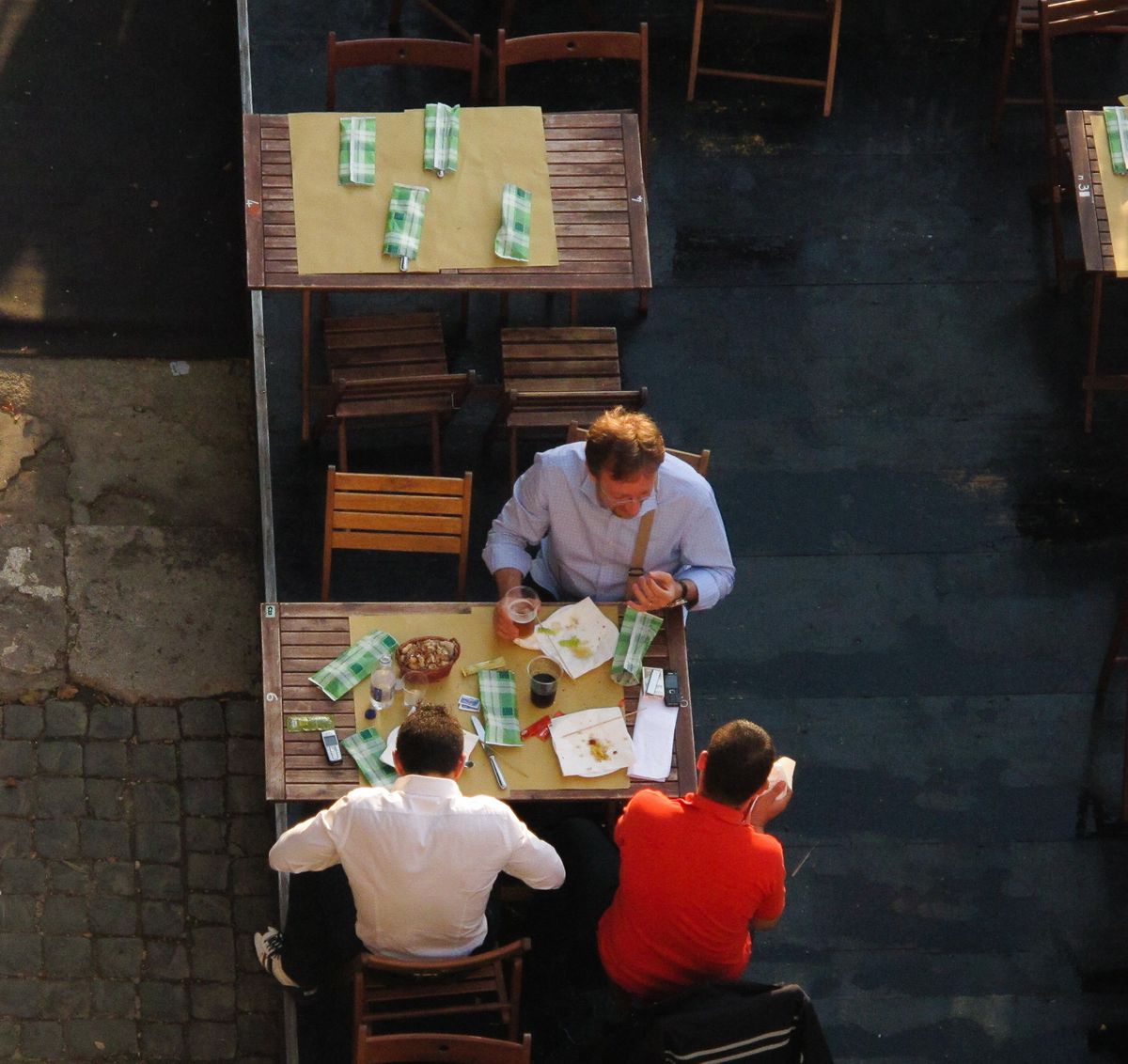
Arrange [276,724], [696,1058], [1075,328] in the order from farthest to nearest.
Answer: [1075,328] → [276,724] → [696,1058]

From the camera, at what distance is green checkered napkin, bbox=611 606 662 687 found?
4.80 meters

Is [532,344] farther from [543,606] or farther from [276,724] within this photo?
[276,724]

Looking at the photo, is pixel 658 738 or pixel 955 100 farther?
pixel 955 100

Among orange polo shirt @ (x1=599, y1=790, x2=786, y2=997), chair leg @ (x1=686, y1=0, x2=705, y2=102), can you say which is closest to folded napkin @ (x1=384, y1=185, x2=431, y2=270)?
chair leg @ (x1=686, y1=0, x2=705, y2=102)

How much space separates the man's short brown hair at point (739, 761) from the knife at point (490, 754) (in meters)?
0.72

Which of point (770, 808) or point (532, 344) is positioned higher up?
point (532, 344)

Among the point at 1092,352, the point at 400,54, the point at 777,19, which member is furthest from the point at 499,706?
the point at 777,19

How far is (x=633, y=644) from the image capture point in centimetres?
485

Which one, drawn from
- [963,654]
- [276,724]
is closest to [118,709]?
[276,724]

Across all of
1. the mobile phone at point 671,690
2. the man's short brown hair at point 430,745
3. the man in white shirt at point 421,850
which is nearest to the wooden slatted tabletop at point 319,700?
the mobile phone at point 671,690

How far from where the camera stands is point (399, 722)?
4645mm

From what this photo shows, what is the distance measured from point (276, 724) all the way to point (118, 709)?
1.60m

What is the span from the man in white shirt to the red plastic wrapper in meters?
0.32

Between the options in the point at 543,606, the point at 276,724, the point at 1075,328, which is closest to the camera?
the point at 276,724
